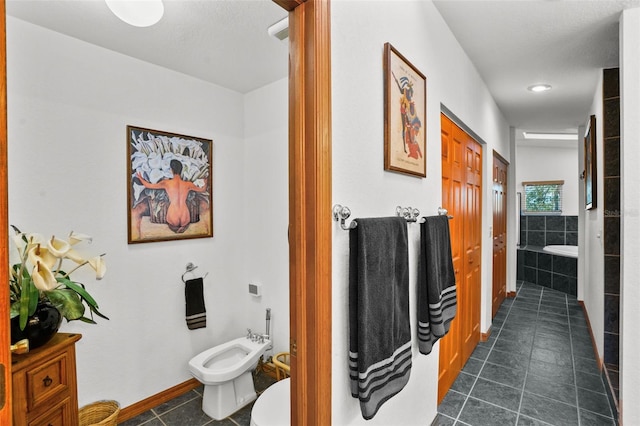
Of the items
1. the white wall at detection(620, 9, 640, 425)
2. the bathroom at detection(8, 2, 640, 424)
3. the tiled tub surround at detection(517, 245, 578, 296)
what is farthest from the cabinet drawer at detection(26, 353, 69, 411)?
the tiled tub surround at detection(517, 245, 578, 296)

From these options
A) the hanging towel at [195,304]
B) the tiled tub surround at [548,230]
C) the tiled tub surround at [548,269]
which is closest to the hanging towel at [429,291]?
the hanging towel at [195,304]

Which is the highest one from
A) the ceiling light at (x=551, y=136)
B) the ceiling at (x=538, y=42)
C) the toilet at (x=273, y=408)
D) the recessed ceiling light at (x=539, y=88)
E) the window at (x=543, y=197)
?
the ceiling light at (x=551, y=136)

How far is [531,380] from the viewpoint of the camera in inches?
99.9

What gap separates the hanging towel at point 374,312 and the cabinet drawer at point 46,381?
3.99 ft

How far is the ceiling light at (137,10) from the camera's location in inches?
52.6

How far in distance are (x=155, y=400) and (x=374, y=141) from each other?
2323 mm

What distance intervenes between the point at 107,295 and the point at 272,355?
1.34 meters

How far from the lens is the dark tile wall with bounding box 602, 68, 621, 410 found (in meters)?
2.42

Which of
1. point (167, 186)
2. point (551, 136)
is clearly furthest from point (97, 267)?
point (551, 136)

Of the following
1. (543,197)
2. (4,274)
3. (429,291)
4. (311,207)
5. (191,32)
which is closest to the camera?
(4,274)

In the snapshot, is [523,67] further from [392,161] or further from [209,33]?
[209,33]

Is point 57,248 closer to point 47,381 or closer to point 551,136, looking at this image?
point 47,381

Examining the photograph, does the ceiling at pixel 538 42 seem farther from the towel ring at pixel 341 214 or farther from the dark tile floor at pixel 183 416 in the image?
the dark tile floor at pixel 183 416

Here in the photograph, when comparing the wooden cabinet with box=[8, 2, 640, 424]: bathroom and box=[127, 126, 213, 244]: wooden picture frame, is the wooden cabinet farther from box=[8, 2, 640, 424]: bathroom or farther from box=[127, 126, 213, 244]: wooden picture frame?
box=[127, 126, 213, 244]: wooden picture frame
